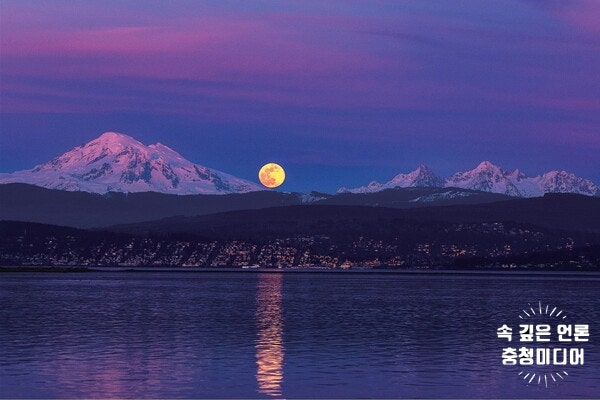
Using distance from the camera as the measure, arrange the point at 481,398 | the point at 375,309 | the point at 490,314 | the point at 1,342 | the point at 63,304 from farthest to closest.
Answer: the point at 63,304 < the point at 375,309 < the point at 490,314 < the point at 1,342 < the point at 481,398

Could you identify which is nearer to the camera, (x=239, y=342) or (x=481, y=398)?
(x=481, y=398)

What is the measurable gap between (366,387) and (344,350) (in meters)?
18.9

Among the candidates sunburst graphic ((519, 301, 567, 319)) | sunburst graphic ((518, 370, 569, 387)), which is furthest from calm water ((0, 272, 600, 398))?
sunburst graphic ((519, 301, 567, 319))

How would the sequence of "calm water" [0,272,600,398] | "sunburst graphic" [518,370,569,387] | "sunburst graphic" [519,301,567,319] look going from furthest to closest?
"sunburst graphic" [519,301,567,319]
"sunburst graphic" [518,370,569,387]
"calm water" [0,272,600,398]

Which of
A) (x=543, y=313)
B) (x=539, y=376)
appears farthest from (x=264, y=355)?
(x=543, y=313)

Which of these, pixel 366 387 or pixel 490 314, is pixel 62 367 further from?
pixel 490 314

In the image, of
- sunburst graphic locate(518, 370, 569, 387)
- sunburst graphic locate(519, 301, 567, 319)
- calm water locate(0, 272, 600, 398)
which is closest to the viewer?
calm water locate(0, 272, 600, 398)

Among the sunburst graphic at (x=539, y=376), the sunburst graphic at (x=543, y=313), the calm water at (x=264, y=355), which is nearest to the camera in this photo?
the calm water at (x=264, y=355)

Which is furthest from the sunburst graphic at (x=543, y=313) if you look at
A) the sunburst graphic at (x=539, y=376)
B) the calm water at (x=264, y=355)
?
the sunburst graphic at (x=539, y=376)

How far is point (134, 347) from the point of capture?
252 feet

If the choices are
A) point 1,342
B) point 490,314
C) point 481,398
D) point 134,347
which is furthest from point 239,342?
point 490,314

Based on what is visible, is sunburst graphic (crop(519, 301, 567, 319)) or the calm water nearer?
the calm water

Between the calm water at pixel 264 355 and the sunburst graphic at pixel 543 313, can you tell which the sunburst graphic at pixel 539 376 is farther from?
the sunburst graphic at pixel 543 313

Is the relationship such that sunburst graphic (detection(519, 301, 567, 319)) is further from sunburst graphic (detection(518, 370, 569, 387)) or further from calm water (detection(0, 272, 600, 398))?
sunburst graphic (detection(518, 370, 569, 387))
